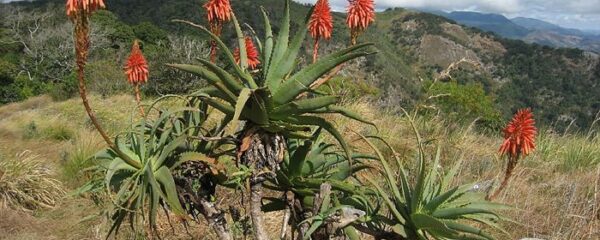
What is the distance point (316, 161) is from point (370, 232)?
32 cm

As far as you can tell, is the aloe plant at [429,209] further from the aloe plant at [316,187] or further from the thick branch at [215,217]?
the thick branch at [215,217]

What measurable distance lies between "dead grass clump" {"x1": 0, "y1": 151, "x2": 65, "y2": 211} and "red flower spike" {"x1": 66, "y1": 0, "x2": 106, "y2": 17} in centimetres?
550

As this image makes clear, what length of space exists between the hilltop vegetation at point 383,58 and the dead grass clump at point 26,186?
378 cm

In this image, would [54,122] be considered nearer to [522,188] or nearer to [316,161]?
[522,188]

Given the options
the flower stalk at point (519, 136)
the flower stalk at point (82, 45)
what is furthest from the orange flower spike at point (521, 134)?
the flower stalk at point (82, 45)

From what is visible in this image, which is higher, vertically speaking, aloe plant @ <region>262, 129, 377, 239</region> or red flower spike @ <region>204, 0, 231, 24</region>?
red flower spike @ <region>204, 0, 231, 24</region>

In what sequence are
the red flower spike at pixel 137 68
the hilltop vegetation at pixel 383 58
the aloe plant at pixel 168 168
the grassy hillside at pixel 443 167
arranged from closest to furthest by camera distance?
the aloe plant at pixel 168 168, the red flower spike at pixel 137 68, the grassy hillside at pixel 443 167, the hilltop vegetation at pixel 383 58

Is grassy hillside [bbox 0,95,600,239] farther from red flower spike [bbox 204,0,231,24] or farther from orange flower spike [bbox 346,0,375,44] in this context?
red flower spike [bbox 204,0,231,24]

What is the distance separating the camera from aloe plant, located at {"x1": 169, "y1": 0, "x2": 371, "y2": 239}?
163cm

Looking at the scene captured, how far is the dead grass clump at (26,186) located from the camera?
701 cm

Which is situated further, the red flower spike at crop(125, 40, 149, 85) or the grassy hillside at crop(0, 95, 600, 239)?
the grassy hillside at crop(0, 95, 600, 239)

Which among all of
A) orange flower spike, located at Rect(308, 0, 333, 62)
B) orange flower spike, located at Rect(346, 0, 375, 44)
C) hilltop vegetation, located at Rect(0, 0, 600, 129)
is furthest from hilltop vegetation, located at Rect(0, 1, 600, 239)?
hilltop vegetation, located at Rect(0, 0, 600, 129)

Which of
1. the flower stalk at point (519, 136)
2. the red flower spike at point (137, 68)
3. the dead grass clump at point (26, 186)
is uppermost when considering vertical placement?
the red flower spike at point (137, 68)

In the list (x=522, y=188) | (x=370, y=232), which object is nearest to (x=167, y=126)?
(x=370, y=232)
